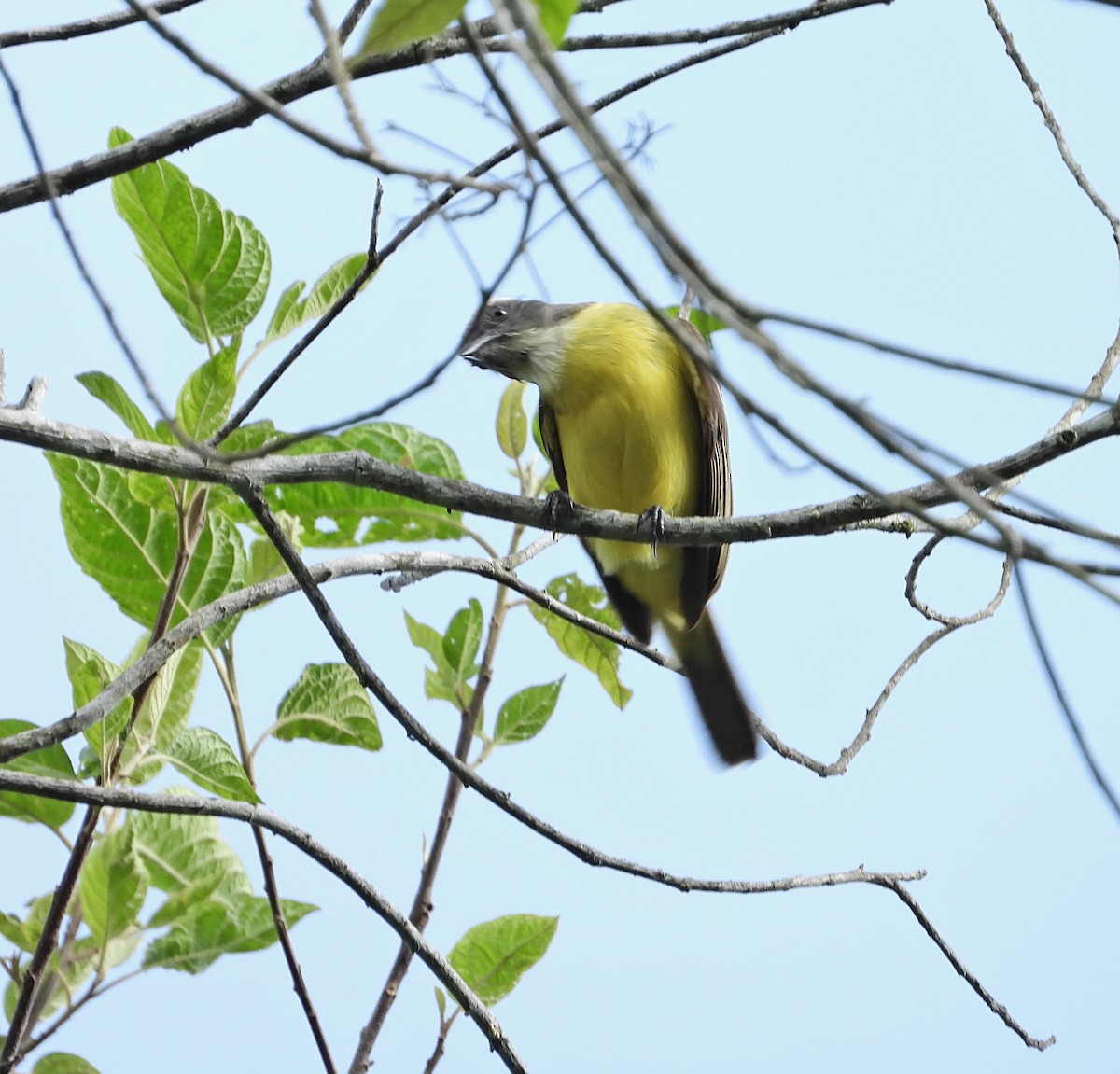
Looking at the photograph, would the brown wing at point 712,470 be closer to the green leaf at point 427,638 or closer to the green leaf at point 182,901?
the green leaf at point 427,638

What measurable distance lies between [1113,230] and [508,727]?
4.37ft

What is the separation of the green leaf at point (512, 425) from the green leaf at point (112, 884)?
1.20m

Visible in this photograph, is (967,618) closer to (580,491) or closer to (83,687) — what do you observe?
(580,491)

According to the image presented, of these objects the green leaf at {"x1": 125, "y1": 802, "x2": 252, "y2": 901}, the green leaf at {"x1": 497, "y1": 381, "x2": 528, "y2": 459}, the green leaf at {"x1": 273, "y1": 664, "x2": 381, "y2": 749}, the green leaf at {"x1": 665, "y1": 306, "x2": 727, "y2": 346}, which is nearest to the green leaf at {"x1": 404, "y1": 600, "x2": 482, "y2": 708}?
the green leaf at {"x1": 273, "y1": 664, "x2": 381, "y2": 749}

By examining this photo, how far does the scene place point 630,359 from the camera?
303cm

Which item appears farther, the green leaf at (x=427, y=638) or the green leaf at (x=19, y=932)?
the green leaf at (x=427, y=638)

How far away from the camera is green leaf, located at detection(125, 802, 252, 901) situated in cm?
183

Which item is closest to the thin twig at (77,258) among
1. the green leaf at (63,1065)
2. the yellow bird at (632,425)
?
the green leaf at (63,1065)

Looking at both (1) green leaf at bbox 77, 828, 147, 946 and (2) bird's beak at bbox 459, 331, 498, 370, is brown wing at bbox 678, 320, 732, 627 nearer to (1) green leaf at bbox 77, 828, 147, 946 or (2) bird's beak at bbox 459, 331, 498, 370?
(2) bird's beak at bbox 459, 331, 498, 370

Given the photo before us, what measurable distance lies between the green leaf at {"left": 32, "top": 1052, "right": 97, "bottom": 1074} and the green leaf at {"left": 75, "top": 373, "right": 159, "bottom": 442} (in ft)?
2.94

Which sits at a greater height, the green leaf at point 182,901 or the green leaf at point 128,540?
the green leaf at point 128,540

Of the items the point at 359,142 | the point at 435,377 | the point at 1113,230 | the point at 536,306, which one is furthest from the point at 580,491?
the point at 359,142

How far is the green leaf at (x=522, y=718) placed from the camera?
227 centimetres

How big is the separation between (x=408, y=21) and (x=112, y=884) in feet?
4.21
